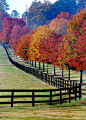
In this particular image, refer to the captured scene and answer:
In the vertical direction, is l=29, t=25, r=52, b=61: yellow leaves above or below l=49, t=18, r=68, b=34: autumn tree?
below

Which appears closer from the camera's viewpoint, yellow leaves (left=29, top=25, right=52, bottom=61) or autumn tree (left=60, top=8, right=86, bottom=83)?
autumn tree (left=60, top=8, right=86, bottom=83)

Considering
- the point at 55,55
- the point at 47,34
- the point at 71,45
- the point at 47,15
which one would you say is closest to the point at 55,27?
the point at 47,15

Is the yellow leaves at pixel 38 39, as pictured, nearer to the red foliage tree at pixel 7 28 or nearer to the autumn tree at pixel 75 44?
the autumn tree at pixel 75 44

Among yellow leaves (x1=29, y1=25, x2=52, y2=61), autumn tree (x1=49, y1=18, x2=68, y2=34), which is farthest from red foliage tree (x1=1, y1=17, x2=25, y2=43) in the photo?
yellow leaves (x1=29, y1=25, x2=52, y2=61)

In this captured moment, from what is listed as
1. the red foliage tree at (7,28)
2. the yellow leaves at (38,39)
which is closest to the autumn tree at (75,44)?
the yellow leaves at (38,39)

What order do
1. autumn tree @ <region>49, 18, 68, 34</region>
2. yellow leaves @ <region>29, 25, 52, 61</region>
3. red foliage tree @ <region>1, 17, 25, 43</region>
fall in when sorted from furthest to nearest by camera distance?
red foliage tree @ <region>1, 17, 25, 43</region>, autumn tree @ <region>49, 18, 68, 34</region>, yellow leaves @ <region>29, 25, 52, 61</region>

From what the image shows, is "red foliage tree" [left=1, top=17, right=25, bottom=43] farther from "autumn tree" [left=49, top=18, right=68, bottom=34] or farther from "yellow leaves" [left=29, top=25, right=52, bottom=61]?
"yellow leaves" [left=29, top=25, right=52, bottom=61]

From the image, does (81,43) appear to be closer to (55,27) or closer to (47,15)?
(55,27)

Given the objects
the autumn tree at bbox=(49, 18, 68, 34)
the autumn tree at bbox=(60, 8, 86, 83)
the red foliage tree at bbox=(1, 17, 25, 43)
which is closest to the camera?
the autumn tree at bbox=(60, 8, 86, 83)

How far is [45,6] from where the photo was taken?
153 meters

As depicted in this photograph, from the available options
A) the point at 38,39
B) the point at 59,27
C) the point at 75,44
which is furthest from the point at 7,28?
the point at 75,44

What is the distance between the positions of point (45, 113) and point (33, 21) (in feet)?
469

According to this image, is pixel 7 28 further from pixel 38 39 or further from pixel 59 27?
pixel 38 39

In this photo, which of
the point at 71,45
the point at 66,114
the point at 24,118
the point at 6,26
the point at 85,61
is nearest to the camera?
the point at 24,118
